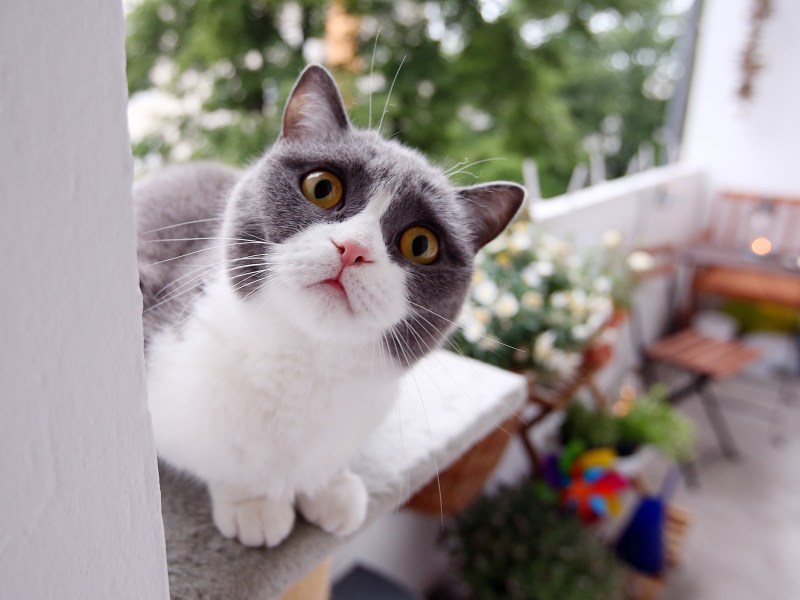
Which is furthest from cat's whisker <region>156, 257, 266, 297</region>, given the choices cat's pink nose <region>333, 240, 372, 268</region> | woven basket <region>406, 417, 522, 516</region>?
woven basket <region>406, 417, 522, 516</region>

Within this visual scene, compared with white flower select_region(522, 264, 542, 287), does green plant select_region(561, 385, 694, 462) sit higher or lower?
lower

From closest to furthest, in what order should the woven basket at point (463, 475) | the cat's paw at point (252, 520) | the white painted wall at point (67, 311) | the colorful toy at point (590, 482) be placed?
the white painted wall at point (67, 311)
the cat's paw at point (252, 520)
the woven basket at point (463, 475)
the colorful toy at point (590, 482)

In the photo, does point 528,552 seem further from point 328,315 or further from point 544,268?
point 328,315

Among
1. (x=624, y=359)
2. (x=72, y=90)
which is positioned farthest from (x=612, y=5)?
(x=72, y=90)

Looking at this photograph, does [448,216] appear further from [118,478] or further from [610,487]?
[610,487]

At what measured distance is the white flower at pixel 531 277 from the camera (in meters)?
1.42

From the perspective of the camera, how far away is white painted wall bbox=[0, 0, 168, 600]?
0.32 m

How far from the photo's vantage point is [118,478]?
41 centimetres

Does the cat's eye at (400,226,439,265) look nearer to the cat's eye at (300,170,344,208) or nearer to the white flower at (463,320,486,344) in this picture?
the cat's eye at (300,170,344,208)

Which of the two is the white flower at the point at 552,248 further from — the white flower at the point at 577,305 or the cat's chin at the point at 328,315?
the cat's chin at the point at 328,315

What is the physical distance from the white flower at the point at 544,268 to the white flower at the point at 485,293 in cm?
14

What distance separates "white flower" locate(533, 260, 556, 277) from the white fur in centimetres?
86

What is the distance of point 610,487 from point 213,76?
1500 mm

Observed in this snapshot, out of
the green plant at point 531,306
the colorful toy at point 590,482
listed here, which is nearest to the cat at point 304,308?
the green plant at point 531,306
